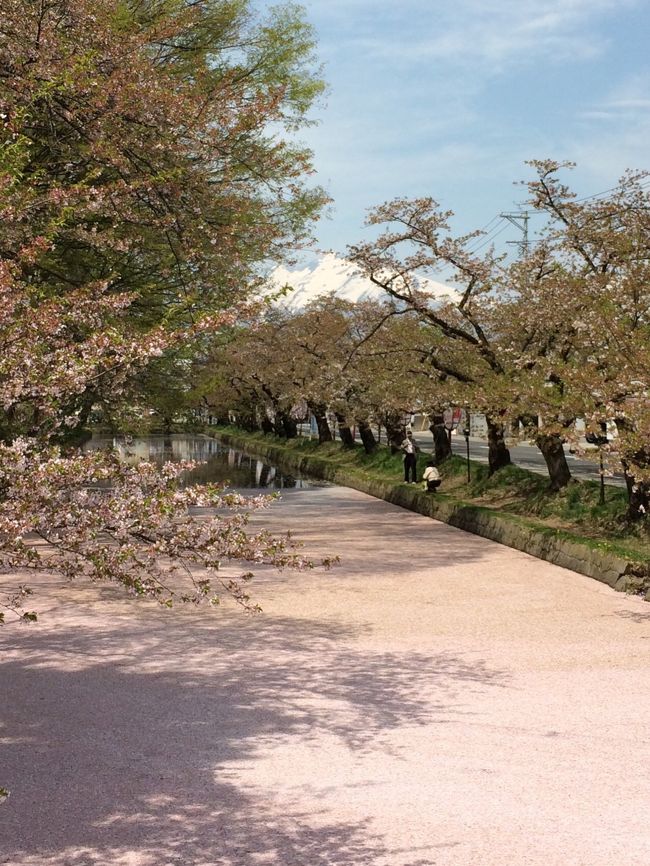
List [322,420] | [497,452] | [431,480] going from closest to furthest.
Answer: [497,452] < [431,480] < [322,420]

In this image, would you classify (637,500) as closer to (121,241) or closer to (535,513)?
(535,513)

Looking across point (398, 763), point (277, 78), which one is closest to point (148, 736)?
point (398, 763)

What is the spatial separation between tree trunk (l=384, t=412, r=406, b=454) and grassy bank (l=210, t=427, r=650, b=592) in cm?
129

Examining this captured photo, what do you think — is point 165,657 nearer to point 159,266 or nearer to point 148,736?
point 148,736

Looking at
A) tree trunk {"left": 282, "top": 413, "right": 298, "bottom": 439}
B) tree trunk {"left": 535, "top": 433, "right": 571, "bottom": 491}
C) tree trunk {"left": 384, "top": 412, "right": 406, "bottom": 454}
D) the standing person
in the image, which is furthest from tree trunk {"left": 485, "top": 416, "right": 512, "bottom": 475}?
tree trunk {"left": 282, "top": 413, "right": 298, "bottom": 439}

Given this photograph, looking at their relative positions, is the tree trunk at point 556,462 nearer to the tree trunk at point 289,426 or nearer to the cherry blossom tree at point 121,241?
the cherry blossom tree at point 121,241

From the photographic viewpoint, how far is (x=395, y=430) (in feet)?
113

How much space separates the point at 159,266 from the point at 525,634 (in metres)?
9.52

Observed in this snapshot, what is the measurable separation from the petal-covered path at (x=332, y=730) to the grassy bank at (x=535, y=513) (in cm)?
80

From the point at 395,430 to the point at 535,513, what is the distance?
15130 millimetres

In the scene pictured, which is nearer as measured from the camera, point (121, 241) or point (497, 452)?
point (121, 241)

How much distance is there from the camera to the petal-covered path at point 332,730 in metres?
5.12

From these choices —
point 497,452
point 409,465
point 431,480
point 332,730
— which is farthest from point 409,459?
point 332,730

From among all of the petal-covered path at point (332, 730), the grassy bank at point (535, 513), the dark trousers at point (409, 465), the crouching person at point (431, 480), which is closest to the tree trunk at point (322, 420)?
the grassy bank at point (535, 513)
